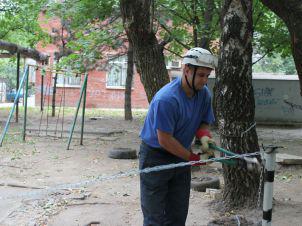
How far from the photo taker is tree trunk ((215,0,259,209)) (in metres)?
5.52

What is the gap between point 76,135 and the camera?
14.5 m

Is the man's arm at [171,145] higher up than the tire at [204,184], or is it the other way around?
the man's arm at [171,145]

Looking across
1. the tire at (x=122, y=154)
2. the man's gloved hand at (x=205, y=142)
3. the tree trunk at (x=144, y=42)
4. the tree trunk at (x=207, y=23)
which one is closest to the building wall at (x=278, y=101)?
the tree trunk at (x=207, y=23)

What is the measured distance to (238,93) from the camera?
5.53 metres

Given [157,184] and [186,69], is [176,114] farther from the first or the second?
[157,184]

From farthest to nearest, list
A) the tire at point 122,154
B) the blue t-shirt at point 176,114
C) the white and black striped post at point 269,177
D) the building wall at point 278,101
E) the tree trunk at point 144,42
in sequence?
the building wall at point 278,101, the tire at point 122,154, the tree trunk at point 144,42, the blue t-shirt at point 176,114, the white and black striped post at point 269,177

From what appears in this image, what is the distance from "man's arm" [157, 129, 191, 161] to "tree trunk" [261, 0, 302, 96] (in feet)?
9.42

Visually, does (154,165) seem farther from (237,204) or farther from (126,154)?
(126,154)

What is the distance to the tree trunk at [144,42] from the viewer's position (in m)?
7.67

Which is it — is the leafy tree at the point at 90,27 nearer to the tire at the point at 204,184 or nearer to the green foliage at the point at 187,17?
the green foliage at the point at 187,17

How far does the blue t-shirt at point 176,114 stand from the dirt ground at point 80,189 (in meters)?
1.09

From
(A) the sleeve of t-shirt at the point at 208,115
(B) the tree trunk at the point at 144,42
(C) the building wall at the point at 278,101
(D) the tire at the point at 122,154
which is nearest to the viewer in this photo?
(A) the sleeve of t-shirt at the point at 208,115

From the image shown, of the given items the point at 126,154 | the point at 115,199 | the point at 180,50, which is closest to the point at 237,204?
the point at 115,199

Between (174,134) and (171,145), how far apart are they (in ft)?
0.55
